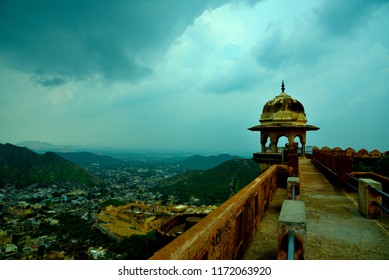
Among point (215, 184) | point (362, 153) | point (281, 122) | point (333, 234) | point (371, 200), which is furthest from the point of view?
point (215, 184)

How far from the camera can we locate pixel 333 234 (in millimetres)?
5074

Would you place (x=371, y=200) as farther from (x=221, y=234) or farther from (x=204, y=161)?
(x=204, y=161)

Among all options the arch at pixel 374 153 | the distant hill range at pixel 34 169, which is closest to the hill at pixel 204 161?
the distant hill range at pixel 34 169

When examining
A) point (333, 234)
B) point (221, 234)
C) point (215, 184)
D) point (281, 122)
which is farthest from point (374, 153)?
point (215, 184)

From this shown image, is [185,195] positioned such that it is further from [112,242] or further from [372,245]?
[372,245]

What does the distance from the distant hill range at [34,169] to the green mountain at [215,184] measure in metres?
23.2

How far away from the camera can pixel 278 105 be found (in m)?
20.6

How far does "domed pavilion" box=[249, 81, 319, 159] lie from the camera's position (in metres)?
20.0

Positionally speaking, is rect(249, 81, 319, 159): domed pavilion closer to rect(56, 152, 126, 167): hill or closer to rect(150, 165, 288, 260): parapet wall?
rect(150, 165, 288, 260): parapet wall

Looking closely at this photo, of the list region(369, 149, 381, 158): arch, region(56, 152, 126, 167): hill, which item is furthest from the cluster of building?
region(56, 152, 126, 167): hill

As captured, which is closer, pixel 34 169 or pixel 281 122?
pixel 281 122

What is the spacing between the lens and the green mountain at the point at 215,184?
46.9 meters

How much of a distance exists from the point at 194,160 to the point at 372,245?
149 m

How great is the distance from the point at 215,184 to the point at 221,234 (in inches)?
2069
